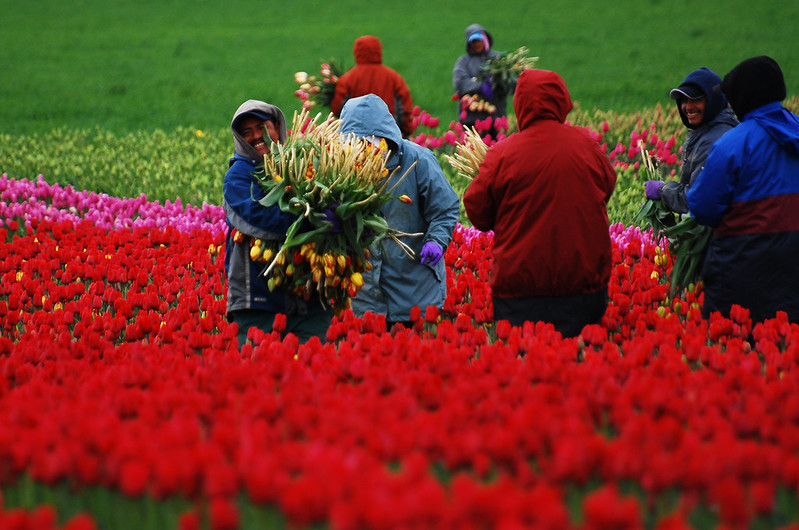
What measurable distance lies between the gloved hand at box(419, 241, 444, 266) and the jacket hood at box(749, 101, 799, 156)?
1833 millimetres

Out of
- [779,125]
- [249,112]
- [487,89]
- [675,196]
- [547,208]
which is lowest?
[675,196]

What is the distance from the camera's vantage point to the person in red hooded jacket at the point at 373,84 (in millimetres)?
11422

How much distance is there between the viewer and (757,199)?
4.75 metres

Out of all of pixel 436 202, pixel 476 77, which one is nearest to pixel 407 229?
pixel 436 202

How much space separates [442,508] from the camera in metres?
2.13

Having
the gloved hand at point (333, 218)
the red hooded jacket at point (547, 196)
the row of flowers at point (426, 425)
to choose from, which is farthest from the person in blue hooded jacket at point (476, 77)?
the row of flowers at point (426, 425)

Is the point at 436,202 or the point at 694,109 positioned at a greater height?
the point at 694,109

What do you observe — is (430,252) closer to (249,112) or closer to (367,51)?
(249,112)

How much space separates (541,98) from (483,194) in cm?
58

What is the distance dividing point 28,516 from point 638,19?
106 ft

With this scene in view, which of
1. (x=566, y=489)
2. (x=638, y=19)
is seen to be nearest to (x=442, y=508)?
(x=566, y=489)

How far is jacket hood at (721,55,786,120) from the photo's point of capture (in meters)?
4.82

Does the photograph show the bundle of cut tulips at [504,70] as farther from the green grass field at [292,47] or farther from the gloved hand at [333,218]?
the gloved hand at [333,218]

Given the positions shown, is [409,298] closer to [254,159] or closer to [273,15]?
[254,159]
